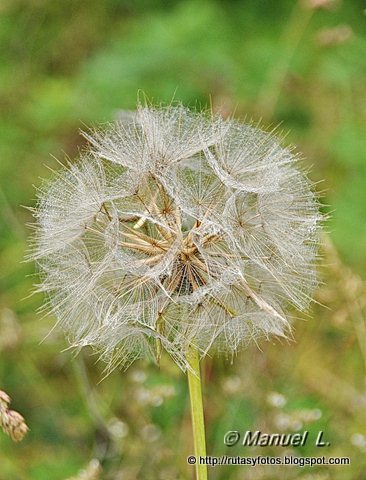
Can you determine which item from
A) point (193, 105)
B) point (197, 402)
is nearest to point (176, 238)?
point (197, 402)

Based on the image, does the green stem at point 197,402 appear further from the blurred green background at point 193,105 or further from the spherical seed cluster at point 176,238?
the blurred green background at point 193,105

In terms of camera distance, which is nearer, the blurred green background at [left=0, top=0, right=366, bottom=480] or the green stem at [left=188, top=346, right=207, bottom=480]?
the green stem at [left=188, top=346, right=207, bottom=480]

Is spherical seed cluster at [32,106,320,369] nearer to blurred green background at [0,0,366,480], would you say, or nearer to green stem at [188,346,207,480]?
green stem at [188,346,207,480]

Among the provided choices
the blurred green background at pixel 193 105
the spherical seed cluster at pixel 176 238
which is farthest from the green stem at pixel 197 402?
the blurred green background at pixel 193 105

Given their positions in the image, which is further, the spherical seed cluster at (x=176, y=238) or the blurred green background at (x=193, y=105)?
the blurred green background at (x=193, y=105)

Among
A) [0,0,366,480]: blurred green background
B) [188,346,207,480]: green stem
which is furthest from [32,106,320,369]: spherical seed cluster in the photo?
[0,0,366,480]: blurred green background

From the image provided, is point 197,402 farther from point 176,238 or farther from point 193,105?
point 193,105
